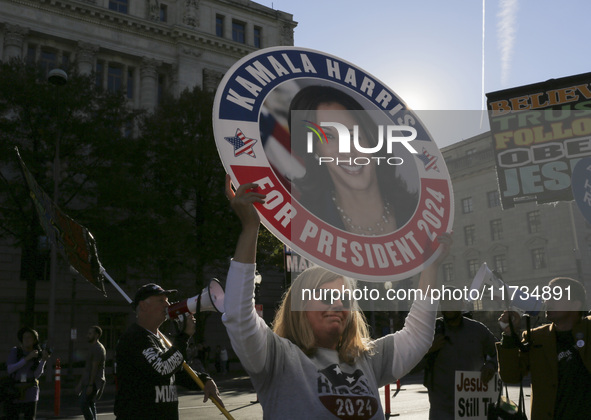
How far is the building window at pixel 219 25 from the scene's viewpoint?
142 feet

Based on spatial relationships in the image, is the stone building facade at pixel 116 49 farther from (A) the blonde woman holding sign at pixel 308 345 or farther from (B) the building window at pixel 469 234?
(A) the blonde woman holding sign at pixel 308 345

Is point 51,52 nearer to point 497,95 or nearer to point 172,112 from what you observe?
point 172,112

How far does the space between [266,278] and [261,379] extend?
122 feet

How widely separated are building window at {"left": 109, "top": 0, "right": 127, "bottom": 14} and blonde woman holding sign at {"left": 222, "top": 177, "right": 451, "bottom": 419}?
41.3 metres

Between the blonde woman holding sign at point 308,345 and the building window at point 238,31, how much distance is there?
43936mm

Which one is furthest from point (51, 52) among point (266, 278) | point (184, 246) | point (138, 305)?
point (138, 305)

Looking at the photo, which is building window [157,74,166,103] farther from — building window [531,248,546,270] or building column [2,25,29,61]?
building window [531,248,546,270]

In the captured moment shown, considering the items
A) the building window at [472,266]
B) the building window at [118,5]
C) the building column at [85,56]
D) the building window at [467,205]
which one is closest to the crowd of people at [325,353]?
the building column at [85,56]

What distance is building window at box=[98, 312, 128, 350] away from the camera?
107 feet

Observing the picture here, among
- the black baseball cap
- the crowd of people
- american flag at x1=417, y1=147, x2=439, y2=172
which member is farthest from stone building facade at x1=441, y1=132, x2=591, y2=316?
american flag at x1=417, y1=147, x2=439, y2=172

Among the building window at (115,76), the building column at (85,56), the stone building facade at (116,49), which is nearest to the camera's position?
the stone building facade at (116,49)

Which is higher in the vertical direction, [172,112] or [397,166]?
[172,112]

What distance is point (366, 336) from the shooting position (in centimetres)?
277

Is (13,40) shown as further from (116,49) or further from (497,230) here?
(497,230)
